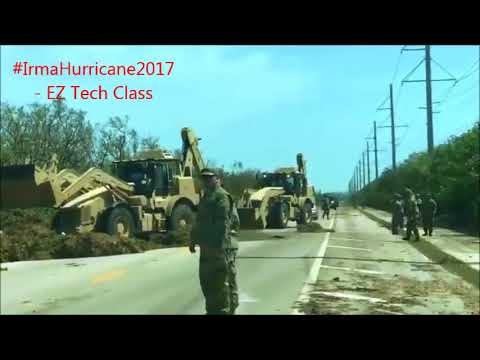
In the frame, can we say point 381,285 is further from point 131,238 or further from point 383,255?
point 131,238

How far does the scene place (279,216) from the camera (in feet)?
72.5

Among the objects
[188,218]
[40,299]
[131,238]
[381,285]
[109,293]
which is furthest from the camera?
[188,218]

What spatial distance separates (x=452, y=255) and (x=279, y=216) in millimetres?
10723

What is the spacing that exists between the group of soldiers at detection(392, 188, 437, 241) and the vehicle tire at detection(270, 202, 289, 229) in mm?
4694

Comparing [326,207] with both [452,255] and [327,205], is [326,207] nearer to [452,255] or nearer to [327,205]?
[327,205]

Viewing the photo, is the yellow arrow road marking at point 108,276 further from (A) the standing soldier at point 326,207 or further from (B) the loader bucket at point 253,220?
(A) the standing soldier at point 326,207

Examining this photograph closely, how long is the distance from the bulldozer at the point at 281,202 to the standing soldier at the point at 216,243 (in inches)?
474

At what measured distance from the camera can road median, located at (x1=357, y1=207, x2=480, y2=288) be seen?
1063cm

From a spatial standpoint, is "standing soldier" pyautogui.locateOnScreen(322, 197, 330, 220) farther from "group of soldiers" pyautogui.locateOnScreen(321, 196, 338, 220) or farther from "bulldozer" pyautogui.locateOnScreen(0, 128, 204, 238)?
"bulldozer" pyautogui.locateOnScreen(0, 128, 204, 238)

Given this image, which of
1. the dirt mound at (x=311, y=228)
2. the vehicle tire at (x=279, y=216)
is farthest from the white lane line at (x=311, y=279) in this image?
the dirt mound at (x=311, y=228)
